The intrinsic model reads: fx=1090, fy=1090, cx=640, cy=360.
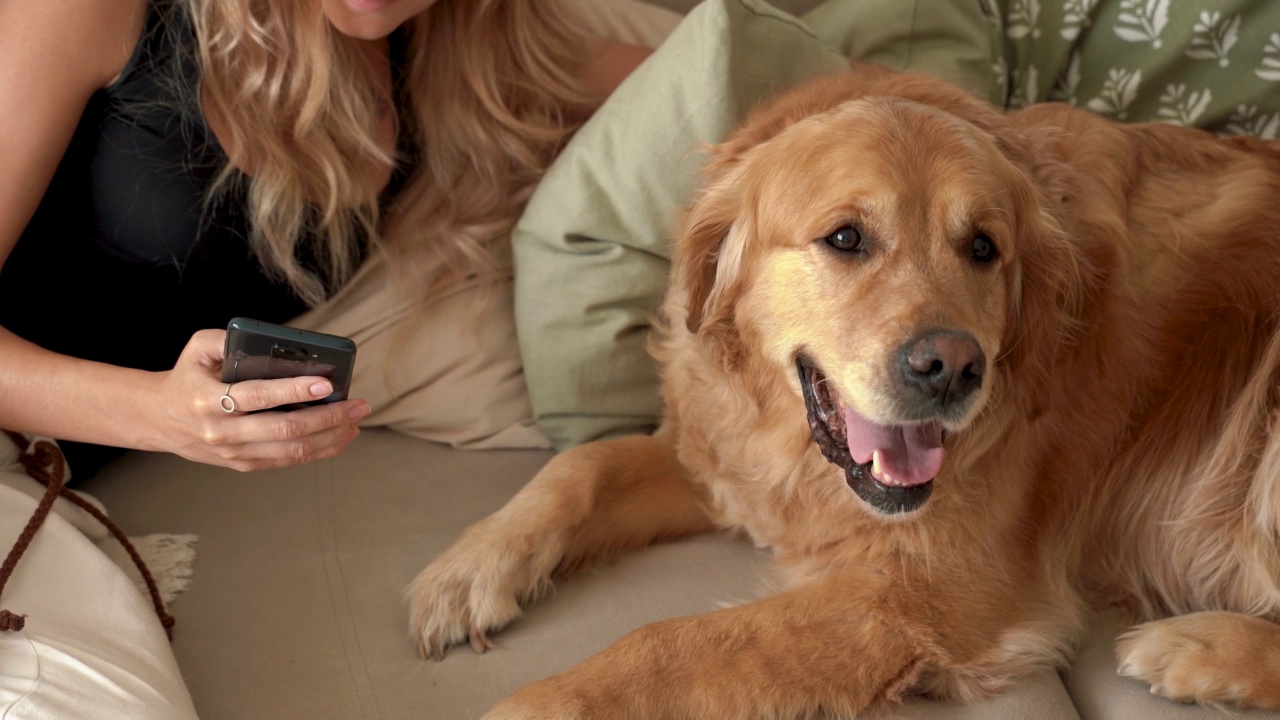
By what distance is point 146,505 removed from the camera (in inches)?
80.7

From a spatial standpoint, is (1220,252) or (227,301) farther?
(227,301)

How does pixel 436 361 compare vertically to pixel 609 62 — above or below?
below

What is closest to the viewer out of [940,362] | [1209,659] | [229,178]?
[940,362]

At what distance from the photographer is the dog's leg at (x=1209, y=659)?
1.63 m

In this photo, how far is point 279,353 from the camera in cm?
151

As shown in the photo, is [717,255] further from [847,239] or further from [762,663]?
[762,663]

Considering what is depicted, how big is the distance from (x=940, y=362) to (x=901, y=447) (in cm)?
21

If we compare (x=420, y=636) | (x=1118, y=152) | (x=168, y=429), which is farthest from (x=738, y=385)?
(x=168, y=429)

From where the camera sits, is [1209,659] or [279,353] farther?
[1209,659]

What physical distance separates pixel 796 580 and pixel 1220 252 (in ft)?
2.92

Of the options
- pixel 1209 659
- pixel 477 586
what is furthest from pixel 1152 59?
pixel 477 586

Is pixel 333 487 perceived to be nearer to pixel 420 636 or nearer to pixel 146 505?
pixel 146 505

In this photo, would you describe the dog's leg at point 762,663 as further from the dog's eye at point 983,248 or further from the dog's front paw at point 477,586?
the dog's eye at point 983,248

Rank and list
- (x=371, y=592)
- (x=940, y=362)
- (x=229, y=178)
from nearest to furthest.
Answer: (x=940, y=362)
(x=371, y=592)
(x=229, y=178)
